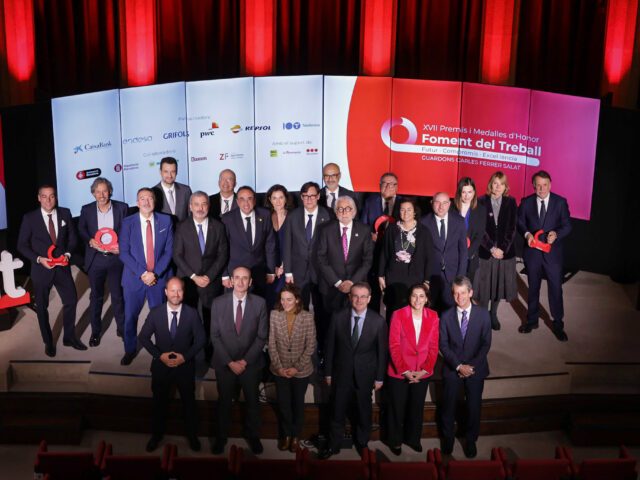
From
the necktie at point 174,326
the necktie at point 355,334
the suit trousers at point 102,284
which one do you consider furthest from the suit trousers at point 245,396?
the suit trousers at point 102,284

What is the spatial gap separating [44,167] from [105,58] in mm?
1838

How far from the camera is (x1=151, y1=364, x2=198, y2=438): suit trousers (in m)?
6.17

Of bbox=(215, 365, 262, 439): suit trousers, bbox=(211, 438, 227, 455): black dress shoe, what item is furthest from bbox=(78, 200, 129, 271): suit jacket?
bbox=(211, 438, 227, 455): black dress shoe

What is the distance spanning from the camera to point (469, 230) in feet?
23.4

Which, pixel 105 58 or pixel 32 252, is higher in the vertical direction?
pixel 105 58

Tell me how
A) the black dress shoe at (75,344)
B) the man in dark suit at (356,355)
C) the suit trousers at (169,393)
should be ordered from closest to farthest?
the man in dark suit at (356,355) < the suit trousers at (169,393) < the black dress shoe at (75,344)

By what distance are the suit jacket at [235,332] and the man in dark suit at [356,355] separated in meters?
0.51

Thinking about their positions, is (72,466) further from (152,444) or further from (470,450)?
(470,450)

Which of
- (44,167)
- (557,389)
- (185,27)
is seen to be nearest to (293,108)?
(185,27)

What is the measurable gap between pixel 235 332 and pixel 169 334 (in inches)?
18.7

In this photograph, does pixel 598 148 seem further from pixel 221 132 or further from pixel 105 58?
pixel 105 58

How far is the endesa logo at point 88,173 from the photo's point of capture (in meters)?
8.37

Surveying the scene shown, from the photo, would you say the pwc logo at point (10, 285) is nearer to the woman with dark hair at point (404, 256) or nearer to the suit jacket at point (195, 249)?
the suit jacket at point (195, 249)

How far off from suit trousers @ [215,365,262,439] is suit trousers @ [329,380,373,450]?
57 cm
